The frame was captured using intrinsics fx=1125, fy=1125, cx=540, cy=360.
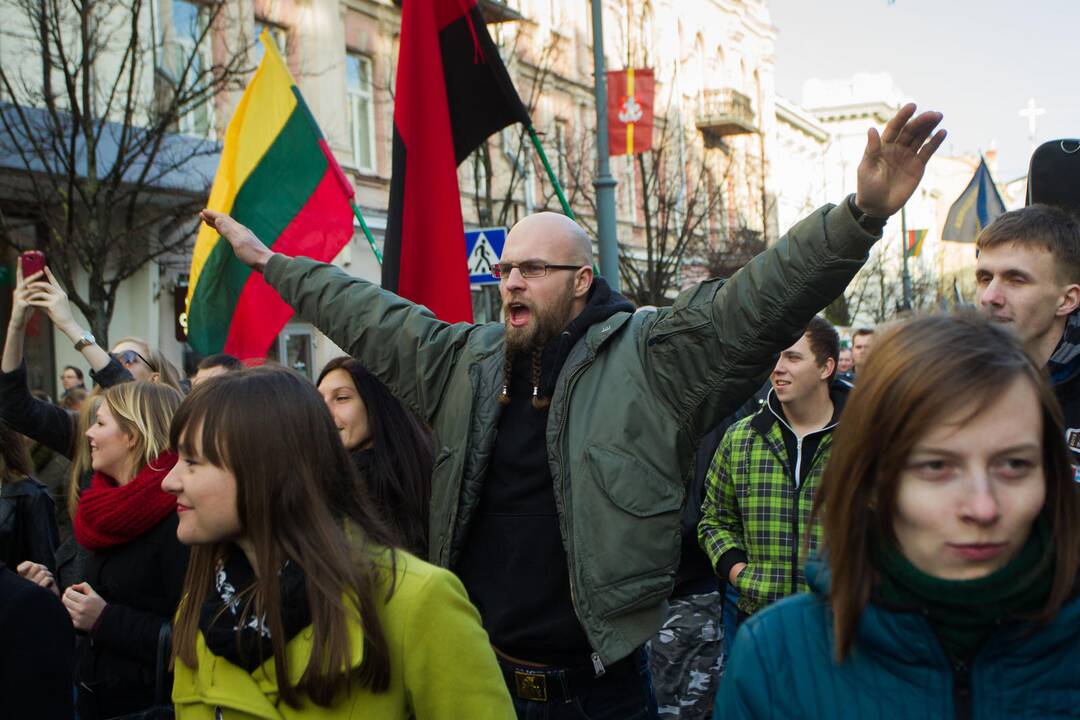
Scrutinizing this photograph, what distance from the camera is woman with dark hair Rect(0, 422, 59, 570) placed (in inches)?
192

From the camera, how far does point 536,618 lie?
3.18 metres

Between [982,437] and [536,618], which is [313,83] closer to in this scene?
Answer: [536,618]

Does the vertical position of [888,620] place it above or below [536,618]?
above

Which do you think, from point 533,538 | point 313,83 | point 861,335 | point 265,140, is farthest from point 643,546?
point 313,83

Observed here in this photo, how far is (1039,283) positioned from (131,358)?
179 inches

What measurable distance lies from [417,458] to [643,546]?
1.43 m

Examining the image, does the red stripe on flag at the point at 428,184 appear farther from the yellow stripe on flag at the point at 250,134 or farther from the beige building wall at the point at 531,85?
the beige building wall at the point at 531,85

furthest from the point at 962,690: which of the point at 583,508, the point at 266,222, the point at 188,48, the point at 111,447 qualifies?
the point at 188,48

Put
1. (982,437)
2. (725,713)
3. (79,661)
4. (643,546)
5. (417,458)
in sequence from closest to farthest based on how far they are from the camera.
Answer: (982,437)
(725,713)
(643,546)
(79,661)
(417,458)

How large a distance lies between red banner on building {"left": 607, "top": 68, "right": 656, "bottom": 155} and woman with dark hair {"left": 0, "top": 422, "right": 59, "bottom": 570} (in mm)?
11767

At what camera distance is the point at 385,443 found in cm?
423

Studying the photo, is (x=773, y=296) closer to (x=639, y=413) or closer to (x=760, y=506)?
(x=639, y=413)

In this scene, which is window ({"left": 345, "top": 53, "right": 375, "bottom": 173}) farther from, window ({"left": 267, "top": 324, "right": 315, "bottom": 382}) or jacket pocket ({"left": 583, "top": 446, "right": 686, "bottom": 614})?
jacket pocket ({"left": 583, "top": 446, "right": 686, "bottom": 614})

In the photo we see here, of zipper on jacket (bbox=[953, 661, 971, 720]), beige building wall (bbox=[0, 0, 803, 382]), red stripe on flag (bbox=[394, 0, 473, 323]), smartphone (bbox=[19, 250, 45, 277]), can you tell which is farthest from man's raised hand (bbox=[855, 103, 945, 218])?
beige building wall (bbox=[0, 0, 803, 382])
